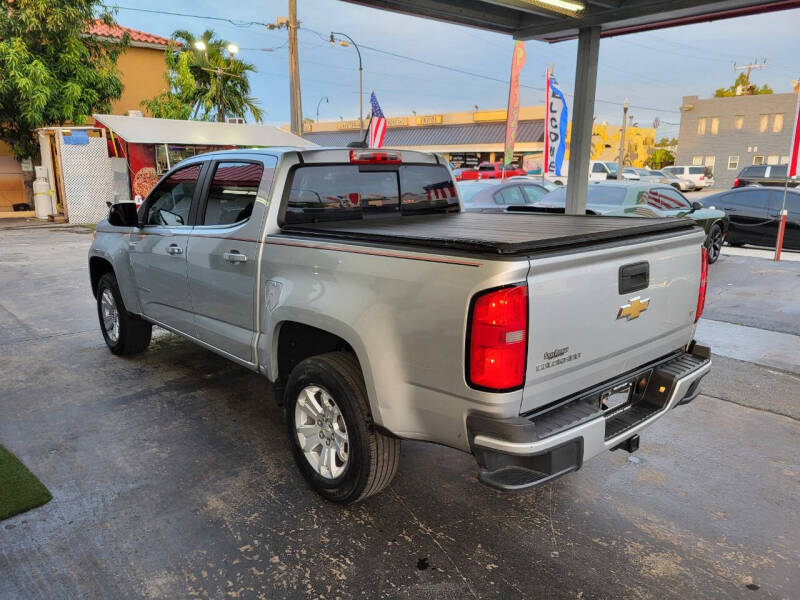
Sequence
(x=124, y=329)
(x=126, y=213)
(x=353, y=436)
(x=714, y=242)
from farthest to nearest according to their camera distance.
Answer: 1. (x=714, y=242)
2. (x=124, y=329)
3. (x=126, y=213)
4. (x=353, y=436)

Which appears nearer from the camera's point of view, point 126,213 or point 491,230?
point 491,230

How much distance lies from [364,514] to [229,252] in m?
1.88

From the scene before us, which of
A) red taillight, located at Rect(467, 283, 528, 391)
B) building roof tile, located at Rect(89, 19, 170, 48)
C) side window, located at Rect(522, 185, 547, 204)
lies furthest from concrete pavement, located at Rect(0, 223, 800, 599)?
building roof tile, located at Rect(89, 19, 170, 48)

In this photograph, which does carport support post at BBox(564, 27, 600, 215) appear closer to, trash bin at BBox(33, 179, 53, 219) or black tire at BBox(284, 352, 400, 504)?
black tire at BBox(284, 352, 400, 504)

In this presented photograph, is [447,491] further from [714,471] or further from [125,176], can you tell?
[125,176]

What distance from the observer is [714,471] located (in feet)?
12.5

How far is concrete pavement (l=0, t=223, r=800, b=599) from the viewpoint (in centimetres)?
277

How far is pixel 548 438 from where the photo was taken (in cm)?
253

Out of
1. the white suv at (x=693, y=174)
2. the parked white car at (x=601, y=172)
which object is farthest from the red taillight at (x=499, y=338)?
the white suv at (x=693, y=174)

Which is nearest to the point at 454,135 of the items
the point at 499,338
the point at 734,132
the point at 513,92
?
the point at 734,132

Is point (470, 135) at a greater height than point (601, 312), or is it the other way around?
point (470, 135)

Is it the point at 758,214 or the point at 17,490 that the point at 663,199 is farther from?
the point at 17,490

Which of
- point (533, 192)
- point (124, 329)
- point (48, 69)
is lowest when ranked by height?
point (124, 329)

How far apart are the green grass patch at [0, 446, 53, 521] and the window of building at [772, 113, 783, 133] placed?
53.1 metres
